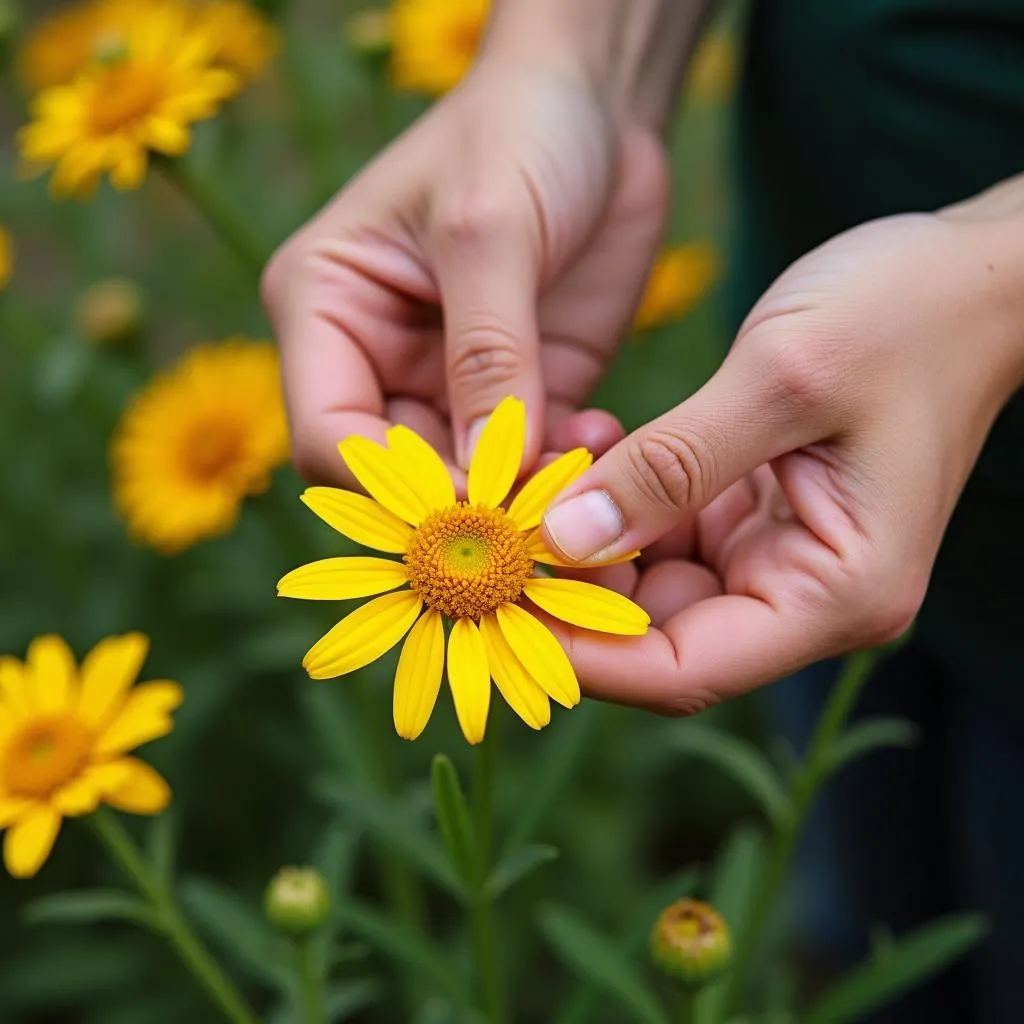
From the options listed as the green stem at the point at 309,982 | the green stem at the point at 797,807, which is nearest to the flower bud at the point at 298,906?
the green stem at the point at 309,982

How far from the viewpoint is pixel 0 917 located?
1591 mm

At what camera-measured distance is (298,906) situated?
2.78 ft

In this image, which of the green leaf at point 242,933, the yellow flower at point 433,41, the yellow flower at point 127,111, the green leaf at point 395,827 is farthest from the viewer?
the yellow flower at point 433,41

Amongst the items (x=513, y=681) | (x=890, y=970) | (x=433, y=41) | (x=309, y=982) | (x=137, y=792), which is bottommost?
(x=890, y=970)

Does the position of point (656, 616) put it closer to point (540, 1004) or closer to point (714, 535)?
point (714, 535)

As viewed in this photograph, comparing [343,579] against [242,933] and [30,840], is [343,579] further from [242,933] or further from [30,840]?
[242,933]

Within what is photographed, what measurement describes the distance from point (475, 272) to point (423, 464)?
17 cm

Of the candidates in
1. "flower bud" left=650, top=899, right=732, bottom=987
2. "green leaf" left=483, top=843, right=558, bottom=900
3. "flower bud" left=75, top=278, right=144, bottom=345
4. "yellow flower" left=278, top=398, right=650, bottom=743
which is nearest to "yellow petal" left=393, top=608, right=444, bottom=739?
"yellow flower" left=278, top=398, right=650, bottom=743

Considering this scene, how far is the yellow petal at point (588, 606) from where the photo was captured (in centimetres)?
73

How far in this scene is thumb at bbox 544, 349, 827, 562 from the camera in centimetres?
73

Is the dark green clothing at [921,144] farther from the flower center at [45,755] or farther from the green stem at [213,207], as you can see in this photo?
the flower center at [45,755]

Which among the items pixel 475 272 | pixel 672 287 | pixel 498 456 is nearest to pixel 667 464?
pixel 498 456

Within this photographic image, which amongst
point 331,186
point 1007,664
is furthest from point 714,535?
point 331,186

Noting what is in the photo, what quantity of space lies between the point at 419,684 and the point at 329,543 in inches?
25.6
